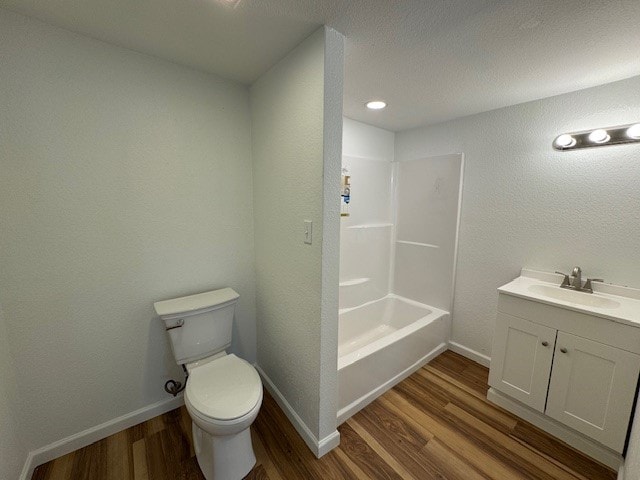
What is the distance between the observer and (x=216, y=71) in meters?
1.61

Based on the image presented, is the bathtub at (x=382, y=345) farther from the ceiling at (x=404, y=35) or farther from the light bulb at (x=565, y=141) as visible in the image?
the ceiling at (x=404, y=35)

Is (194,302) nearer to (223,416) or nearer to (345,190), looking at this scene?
(223,416)

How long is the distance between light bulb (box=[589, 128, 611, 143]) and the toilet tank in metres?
2.48

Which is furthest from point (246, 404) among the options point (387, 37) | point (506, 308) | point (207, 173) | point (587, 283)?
point (587, 283)

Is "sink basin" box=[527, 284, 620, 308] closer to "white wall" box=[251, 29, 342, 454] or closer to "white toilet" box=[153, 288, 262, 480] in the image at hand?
"white wall" box=[251, 29, 342, 454]

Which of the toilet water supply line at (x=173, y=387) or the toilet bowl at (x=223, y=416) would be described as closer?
the toilet bowl at (x=223, y=416)

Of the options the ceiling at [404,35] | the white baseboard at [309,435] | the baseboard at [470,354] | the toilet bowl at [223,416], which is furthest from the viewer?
the baseboard at [470,354]

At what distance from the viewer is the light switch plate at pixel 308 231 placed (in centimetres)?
133

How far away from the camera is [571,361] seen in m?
1.50

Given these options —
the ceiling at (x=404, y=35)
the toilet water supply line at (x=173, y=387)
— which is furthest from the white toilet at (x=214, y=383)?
the ceiling at (x=404, y=35)

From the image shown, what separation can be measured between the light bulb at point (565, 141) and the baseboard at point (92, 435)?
10.2 ft

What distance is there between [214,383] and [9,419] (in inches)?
35.0

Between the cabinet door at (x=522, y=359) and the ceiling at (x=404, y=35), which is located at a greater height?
the ceiling at (x=404, y=35)

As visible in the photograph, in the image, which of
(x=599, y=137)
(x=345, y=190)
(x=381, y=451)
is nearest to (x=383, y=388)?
(x=381, y=451)
